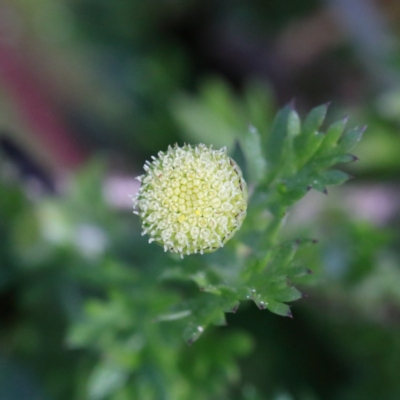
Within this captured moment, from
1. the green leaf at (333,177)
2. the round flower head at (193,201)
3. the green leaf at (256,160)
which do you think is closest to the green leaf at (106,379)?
the green leaf at (256,160)

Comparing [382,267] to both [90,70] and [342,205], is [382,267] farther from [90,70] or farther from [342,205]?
[90,70]

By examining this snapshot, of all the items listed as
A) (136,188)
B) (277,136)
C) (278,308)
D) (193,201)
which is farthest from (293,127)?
(136,188)

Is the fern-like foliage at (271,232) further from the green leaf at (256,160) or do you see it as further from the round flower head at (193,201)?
the round flower head at (193,201)

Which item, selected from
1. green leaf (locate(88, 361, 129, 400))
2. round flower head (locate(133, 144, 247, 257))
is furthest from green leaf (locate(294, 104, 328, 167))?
green leaf (locate(88, 361, 129, 400))

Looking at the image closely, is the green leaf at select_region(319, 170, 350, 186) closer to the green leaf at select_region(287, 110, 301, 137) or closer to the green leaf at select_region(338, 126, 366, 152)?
the green leaf at select_region(338, 126, 366, 152)

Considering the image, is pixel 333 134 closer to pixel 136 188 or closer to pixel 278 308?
pixel 278 308

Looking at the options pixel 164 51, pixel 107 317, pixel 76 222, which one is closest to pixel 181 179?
pixel 107 317
